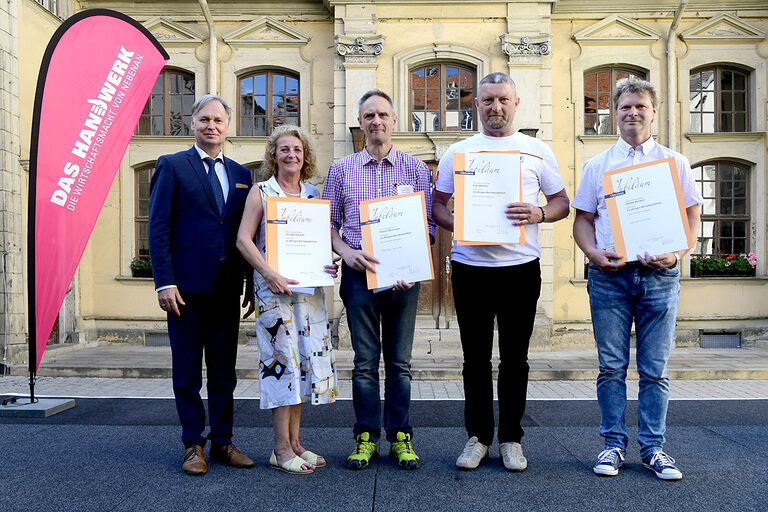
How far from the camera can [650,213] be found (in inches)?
138

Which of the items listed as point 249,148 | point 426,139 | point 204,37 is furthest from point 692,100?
point 204,37

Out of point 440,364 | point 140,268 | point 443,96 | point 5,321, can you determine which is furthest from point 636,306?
point 140,268

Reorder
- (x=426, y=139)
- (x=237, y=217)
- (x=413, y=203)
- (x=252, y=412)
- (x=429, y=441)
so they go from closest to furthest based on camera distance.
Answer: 1. (x=413, y=203)
2. (x=237, y=217)
3. (x=429, y=441)
4. (x=252, y=412)
5. (x=426, y=139)

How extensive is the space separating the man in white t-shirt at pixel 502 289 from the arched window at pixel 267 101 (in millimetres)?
8709

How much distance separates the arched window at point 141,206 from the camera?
11891mm

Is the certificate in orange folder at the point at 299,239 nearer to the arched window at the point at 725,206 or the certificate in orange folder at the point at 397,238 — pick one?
the certificate in orange folder at the point at 397,238

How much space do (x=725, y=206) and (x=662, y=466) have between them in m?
9.81

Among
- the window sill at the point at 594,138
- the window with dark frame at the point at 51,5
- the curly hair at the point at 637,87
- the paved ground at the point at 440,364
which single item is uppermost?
the window with dark frame at the point at 51,5

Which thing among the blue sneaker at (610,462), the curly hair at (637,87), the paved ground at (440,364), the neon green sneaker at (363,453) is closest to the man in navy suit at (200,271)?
the neon green sneaker at (363,453)

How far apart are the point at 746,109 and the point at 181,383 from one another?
39.1 feet

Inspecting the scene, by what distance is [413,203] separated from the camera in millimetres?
3666

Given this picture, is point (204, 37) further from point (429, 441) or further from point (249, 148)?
point (429, 441)

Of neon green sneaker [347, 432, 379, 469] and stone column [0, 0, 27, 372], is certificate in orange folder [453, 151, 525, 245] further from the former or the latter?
stone column [0, 0, 27, 372]

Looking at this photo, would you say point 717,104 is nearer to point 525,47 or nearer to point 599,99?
point 599,99
